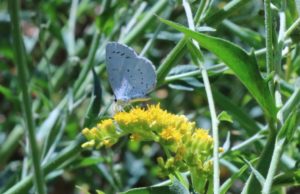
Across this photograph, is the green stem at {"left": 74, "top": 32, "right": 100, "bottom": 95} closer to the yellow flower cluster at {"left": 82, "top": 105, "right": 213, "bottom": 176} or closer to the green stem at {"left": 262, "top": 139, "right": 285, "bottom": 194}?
the yellow flower cluster at {"left": 82, "top": 105, "right": 213, "bottom": 176}

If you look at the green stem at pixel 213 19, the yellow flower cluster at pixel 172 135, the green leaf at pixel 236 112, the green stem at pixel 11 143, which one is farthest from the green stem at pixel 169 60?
the green stem at pixel 11 143

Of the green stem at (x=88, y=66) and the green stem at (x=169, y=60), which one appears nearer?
the green stem at (x=169, y=60)

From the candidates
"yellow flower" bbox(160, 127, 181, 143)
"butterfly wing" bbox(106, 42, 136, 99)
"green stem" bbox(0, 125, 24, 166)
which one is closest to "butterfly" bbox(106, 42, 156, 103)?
"butterfly wing" bbox(106, 42, 136, 99)

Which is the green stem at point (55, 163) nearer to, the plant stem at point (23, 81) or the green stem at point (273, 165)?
the plant stem at point (23, 81)

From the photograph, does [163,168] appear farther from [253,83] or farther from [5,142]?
[5,142]

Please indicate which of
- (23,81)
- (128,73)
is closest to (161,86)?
(23,81)

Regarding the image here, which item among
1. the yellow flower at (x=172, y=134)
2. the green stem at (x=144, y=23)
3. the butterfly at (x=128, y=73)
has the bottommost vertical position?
the green stem at (x=144, y=23)
